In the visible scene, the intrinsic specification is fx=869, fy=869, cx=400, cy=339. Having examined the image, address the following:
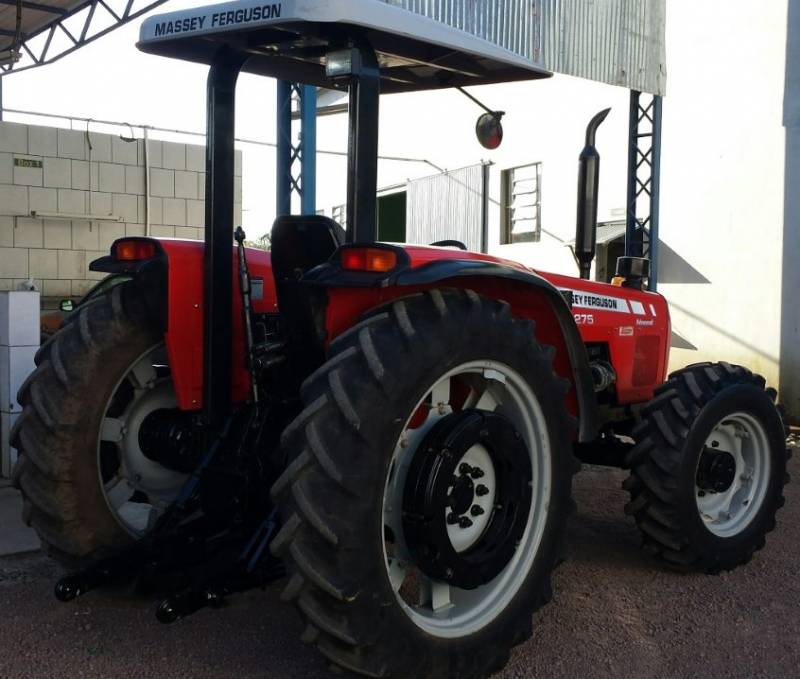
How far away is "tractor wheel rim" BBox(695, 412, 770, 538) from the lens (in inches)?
166

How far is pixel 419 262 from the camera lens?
2.80m

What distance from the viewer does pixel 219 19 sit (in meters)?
2.98

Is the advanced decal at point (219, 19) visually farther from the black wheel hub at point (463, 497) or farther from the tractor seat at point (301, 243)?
the black wheel hub at point (463, 497)

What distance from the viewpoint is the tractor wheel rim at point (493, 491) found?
2.84 metres

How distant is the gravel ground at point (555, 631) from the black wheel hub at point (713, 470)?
0.43 meters

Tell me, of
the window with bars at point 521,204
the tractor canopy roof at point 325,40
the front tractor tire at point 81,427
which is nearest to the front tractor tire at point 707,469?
the tractor canopy roof at point 325,40

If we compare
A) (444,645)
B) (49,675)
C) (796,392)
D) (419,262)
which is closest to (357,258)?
(419,262)

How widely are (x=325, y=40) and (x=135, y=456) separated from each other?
1873 millimetres

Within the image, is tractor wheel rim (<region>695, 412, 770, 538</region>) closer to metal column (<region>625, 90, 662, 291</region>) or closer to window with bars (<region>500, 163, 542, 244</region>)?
metal column (<region>625, 90, 662, 291</region>)

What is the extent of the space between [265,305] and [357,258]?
3.50 ft

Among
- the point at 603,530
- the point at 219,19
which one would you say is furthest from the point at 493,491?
the point at 603,530

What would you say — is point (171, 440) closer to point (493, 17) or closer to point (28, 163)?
point (28, 163)

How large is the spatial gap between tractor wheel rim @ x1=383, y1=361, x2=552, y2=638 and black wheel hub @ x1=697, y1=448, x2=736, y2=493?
1.27 meters

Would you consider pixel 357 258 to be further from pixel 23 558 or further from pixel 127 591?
pixel 23 558
